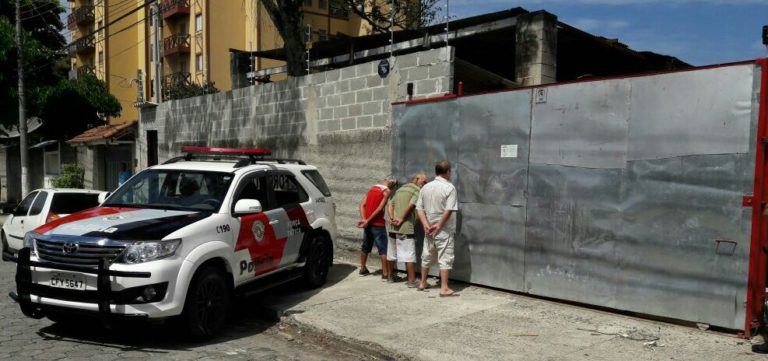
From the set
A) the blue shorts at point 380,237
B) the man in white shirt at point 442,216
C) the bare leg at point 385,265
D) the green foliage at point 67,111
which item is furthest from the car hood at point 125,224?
the green foliage at point 67,111

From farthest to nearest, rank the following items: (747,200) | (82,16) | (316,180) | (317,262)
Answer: (82,16) → (316,180) → (317,262) → (747,200)

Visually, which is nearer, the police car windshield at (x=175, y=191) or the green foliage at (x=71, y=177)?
the police car windshield at (x=175, y=191)

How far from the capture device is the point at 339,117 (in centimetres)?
1103

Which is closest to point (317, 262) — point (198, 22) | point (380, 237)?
point (380, 237)

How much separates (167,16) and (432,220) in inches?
1364

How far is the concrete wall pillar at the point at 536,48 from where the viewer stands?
9391 mm

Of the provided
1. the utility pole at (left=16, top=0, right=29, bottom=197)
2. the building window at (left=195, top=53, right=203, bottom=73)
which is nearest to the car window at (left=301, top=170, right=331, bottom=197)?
the utility pole at (left=16, top=0, right=29, bottom=197)

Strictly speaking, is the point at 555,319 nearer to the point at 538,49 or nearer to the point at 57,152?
the point at 538,49

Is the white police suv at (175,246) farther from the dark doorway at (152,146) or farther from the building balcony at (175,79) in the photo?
the building balcony at (175,79)

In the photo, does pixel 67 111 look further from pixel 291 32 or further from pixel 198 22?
pixel 291 32

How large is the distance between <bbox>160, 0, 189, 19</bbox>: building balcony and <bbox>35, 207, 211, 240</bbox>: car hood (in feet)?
106

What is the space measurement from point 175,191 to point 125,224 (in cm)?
115

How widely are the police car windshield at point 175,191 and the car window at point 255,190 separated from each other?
0.17m

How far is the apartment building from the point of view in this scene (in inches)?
1321
